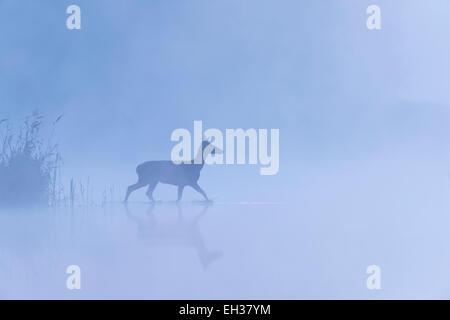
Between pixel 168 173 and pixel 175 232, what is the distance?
0.51ft

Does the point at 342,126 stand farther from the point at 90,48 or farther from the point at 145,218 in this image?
the point at 90,48

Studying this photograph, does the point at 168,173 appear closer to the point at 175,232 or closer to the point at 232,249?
the point at 175,232

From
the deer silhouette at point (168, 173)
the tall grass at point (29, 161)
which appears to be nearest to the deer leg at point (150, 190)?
the deer silhouette at point (168, 173)

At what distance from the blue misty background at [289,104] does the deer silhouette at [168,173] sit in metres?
0.02

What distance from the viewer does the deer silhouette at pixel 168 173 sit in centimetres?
159

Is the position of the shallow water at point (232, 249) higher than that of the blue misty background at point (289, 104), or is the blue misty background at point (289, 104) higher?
the blue misty background at point (289, 104)

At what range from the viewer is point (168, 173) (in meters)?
1.61

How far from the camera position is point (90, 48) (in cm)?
161

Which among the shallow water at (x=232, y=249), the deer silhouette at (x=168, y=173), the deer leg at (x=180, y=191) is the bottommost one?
the shallow water at (x=232, y=249)

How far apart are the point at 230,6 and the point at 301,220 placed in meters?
0.60

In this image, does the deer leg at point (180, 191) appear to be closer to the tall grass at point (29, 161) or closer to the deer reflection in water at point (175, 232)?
the deer reflection in water at point (175, 232)

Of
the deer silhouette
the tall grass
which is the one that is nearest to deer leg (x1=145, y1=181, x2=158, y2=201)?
the deer silhouette
